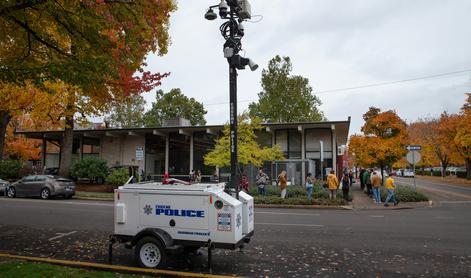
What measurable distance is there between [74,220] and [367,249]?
931 centimetres

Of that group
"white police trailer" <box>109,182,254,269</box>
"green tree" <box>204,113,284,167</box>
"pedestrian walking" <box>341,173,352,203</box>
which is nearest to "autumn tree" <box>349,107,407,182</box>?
"green tree" <box>204,113,284,167</box>

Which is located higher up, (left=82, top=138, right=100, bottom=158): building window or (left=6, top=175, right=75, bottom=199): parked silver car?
(left=82, top=138, right=100, bottom=158): building window

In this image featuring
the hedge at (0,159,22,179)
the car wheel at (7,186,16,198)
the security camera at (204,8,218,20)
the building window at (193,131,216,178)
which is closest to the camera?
the security camera at (204,8,218,20)

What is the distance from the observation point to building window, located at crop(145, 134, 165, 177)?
33906mm

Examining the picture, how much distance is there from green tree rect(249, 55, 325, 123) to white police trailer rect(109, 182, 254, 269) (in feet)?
143

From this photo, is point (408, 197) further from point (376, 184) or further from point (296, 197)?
point (296, 197)

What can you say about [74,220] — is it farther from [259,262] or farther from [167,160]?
[167,160]

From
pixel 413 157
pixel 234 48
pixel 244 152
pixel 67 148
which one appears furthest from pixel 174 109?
pixel 234 48

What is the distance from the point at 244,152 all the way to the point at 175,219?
1850 cm

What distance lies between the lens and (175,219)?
7.24 m

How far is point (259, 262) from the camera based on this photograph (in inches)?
308

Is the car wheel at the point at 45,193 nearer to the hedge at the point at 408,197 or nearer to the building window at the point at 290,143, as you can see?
the building window at the point at 290,143

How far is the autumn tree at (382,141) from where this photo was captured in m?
27.3

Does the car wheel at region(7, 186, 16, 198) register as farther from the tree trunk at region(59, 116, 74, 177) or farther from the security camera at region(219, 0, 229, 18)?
the security camera at region(219, 0, 229, 18)
